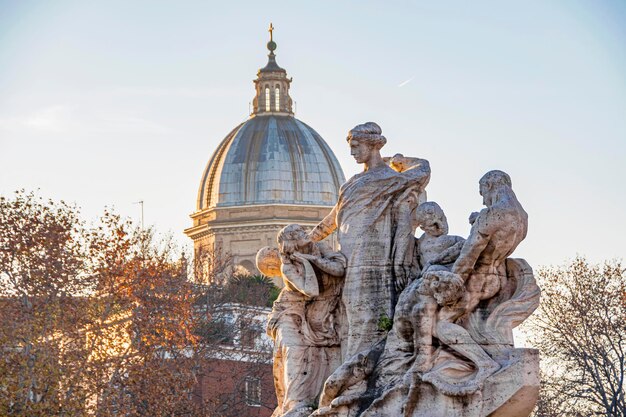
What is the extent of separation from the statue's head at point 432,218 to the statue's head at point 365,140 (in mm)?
1168

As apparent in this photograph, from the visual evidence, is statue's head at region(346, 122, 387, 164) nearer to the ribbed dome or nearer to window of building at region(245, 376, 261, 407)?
window of building at region(245, 376, 261, 407)

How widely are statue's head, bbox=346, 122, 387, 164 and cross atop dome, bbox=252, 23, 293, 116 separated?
334 feet

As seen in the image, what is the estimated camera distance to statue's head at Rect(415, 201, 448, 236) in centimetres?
2406

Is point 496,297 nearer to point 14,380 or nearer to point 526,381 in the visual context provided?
point 526,381

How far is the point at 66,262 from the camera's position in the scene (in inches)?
1970

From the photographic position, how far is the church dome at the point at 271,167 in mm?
121688

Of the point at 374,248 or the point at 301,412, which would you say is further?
the point at 374,248

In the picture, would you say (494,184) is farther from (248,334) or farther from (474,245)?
(248,334)

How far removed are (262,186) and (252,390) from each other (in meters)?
56.2

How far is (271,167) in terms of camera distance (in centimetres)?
12238

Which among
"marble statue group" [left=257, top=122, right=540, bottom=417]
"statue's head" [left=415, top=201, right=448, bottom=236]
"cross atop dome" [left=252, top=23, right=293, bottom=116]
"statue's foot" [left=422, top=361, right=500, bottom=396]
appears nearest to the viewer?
"statue's foot" [left=422, top=361, right=500, bottom=396]

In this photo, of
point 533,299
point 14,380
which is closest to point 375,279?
point 533,299

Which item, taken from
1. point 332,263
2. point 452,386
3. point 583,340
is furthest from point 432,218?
point 583,340

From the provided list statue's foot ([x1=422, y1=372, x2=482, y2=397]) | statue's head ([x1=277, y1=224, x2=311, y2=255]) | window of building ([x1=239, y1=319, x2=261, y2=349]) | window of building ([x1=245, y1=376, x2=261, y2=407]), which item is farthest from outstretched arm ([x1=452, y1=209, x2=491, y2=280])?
window of building ([x1=239, y1=319, x2=261, y2=349])
